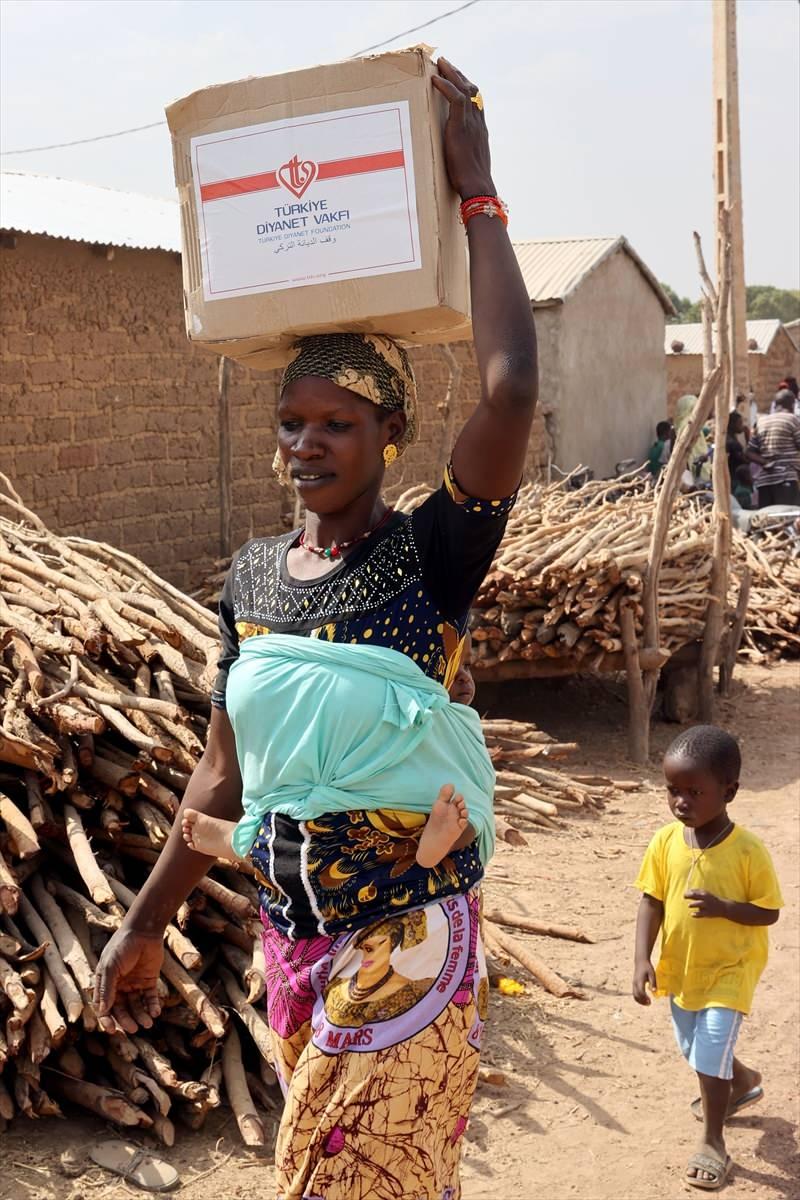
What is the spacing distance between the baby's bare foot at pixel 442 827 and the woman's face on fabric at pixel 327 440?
1.54 ft

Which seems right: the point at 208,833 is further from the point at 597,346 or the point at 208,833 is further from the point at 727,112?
the point at 597,346

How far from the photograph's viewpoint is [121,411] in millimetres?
8227

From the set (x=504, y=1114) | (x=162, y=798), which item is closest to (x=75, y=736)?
(x=162, y=798)

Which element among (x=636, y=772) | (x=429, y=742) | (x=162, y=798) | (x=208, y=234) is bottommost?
(x=636, y=772)

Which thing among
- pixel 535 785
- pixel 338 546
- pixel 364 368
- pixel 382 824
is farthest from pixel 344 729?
pixel 535 785

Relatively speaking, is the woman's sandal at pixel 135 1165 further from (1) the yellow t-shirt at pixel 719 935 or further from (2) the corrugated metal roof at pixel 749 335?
(2) the corrugated metal roof at pixel 749 335

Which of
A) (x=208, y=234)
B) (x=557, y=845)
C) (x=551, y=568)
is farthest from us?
(x=551, y=568)

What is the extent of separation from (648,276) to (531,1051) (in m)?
16.1

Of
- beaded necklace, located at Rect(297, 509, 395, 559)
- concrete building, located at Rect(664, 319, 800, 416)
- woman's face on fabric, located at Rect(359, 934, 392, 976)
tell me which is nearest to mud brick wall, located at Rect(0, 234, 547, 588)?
beaded necklace, located at Rect(297, 509, 395, 559)

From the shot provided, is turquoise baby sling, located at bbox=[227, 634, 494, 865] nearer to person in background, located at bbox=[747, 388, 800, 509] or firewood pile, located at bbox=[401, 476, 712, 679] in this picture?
firewood pile, located at bbox=[401, 476, 712, 679]

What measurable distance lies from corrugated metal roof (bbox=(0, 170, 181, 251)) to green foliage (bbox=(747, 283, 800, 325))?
54.2 m

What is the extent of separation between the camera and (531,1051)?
13.1 ft

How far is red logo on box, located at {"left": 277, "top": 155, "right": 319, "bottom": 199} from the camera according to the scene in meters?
1.89

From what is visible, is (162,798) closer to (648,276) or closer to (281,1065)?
(281,1065)
